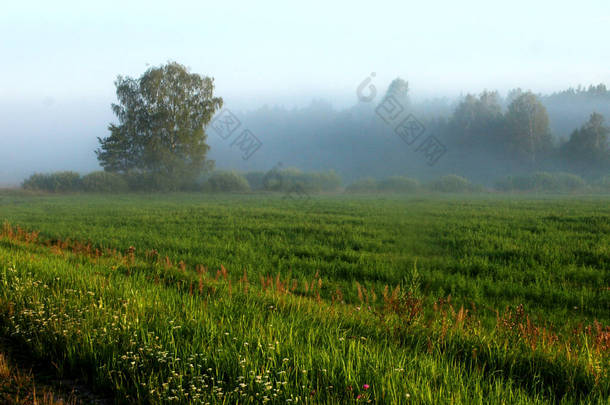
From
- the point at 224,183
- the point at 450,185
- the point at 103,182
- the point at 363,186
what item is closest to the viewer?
the point at 103,182

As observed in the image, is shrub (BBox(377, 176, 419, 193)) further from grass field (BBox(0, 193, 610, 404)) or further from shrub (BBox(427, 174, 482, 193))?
grass field (BBox(0, 193, 610, 404))

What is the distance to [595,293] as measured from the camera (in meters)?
7.05

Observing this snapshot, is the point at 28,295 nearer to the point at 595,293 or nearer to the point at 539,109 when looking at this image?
the point at 595,293

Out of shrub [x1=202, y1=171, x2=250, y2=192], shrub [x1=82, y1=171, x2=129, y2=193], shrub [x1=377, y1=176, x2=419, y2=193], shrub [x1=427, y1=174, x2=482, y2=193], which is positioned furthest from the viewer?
shrub [x1=202, y1=171, x2=250, y2=192]

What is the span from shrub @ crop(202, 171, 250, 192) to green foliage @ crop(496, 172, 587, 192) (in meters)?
49.9

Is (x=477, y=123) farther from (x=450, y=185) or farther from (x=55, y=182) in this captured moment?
(x=55, y=182)

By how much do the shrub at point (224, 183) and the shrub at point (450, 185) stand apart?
34217 mm

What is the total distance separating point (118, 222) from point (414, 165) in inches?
2445

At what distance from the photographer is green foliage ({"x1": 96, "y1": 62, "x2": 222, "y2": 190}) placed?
6122 cm

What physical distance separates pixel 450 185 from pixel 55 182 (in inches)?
2641

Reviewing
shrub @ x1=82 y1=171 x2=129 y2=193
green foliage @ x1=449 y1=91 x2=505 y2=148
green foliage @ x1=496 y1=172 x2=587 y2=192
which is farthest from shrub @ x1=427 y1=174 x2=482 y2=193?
shrub @ x1=82 y1=171 x2=129 y2=193

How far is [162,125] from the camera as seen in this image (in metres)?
61.6

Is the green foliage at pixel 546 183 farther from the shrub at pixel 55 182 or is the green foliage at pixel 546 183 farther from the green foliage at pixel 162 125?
the shrub at pixel 55 182

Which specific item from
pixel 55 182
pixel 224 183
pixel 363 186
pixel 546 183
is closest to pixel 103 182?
pixel 55 182
